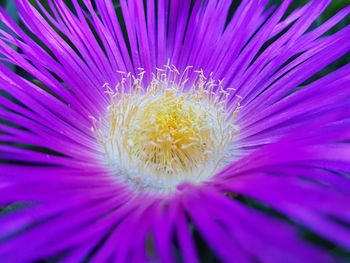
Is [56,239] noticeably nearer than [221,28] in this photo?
Yes

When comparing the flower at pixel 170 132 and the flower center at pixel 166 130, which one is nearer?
the flower at pixel 170 132

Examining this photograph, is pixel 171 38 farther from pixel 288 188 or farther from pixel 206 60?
pixel 288 188

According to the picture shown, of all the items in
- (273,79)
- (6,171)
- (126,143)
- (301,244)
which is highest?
(273,79)

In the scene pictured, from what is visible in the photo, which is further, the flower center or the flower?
the flower center

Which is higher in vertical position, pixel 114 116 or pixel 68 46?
pixel 68 46

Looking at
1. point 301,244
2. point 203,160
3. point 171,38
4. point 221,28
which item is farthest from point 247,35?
point 301,244
